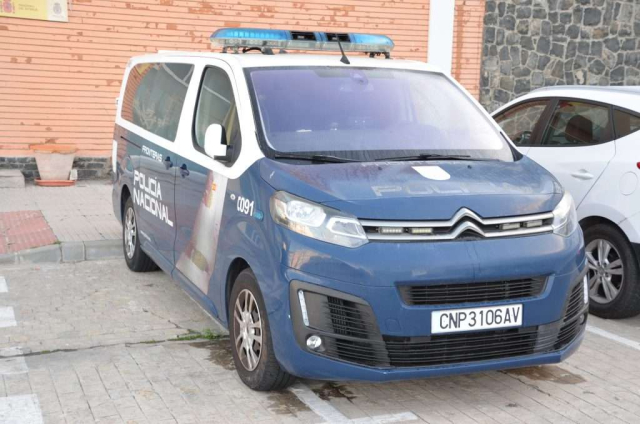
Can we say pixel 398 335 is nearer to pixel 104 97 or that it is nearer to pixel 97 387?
pixel 97 387

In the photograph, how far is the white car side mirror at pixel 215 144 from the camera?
5.00 metres

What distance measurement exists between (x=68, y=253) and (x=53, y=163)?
14.6 feet

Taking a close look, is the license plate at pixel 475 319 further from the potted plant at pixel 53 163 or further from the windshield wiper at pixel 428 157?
the potted plant at pixel 53 163

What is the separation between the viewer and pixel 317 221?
428 cm

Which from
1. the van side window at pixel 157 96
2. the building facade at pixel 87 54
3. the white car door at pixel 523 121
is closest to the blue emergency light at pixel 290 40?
the van side window at pixel 157 96

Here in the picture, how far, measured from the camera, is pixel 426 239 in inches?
166

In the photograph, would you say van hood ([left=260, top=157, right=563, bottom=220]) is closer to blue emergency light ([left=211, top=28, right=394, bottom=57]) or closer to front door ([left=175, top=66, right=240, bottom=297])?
front door ([left=175, top=66, right=240, bottom=297])

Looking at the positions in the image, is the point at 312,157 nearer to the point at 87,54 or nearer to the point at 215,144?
the point at 215,144

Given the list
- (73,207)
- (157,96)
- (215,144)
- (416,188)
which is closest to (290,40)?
(215,144)

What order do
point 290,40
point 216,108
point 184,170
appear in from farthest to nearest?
point 290,40
point 184,170
point 216,108

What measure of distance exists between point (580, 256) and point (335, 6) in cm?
1009

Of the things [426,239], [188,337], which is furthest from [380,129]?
[188,337]

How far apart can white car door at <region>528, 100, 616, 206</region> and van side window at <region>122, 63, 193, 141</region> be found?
310 centimetres

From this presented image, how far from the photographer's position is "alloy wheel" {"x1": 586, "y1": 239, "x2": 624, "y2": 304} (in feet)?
21.0
